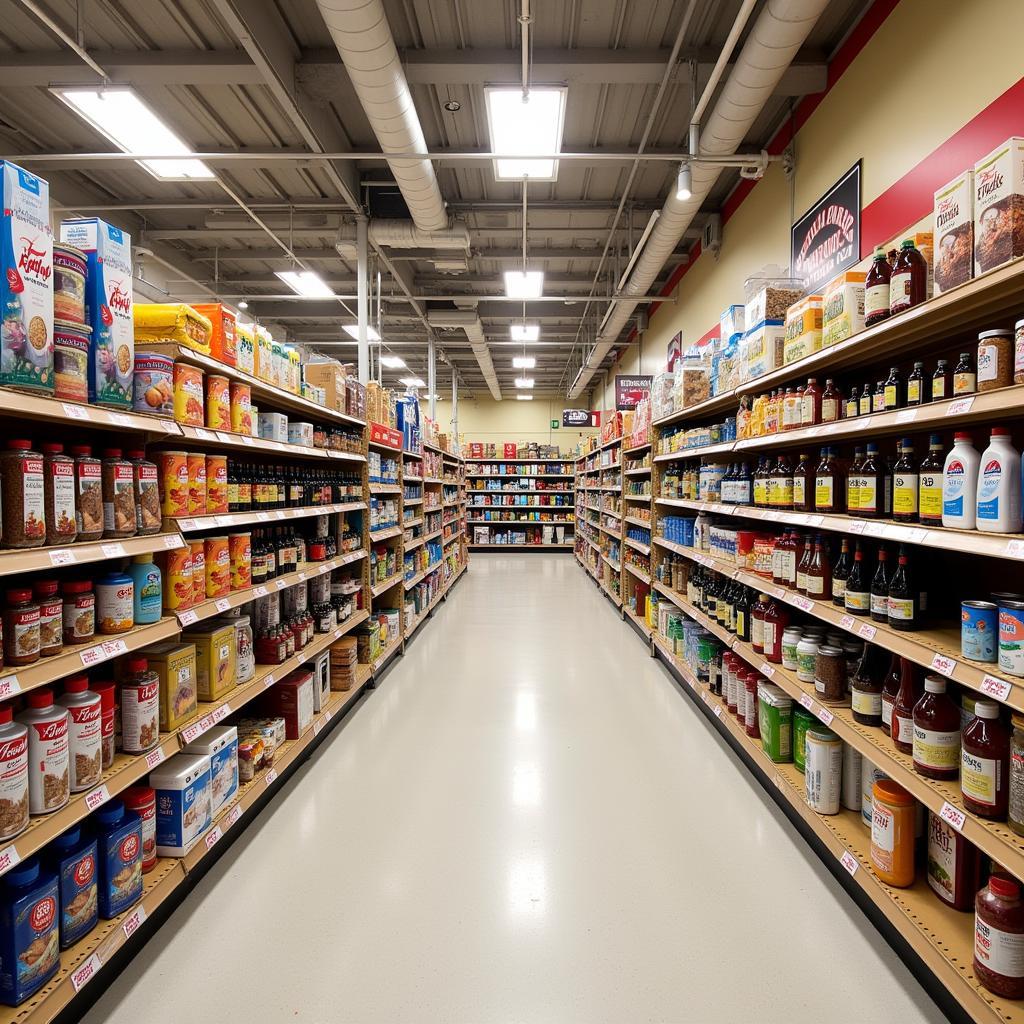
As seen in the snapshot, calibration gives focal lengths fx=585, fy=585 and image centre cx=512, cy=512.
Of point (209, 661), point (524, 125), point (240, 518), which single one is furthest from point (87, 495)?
point (524, 125)

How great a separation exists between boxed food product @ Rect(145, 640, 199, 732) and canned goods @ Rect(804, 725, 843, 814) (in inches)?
98.7

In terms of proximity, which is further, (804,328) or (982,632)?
(804,328)

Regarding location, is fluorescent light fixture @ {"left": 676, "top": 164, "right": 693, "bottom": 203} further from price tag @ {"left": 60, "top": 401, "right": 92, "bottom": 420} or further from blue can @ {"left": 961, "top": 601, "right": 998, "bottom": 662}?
price tag @ {"left": 60, "top": 401, "right": 92, "bottom": 420}

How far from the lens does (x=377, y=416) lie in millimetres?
5055

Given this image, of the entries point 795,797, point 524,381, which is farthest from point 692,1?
point 524,381

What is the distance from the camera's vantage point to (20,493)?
4.83ft

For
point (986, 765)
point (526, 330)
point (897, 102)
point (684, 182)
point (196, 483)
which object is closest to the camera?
point (986, 765)

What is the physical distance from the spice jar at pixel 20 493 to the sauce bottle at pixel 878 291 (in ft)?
8.53

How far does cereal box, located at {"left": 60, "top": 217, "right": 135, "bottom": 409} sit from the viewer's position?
1.74m

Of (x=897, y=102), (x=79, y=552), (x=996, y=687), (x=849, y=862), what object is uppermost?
(x=897, y=102)

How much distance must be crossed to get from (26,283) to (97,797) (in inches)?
55.8

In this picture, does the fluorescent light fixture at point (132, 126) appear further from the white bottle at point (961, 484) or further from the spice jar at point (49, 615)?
the white bottle at point (961, 484)

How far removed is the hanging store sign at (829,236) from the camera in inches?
145

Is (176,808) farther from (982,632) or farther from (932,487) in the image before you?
(932,487)
